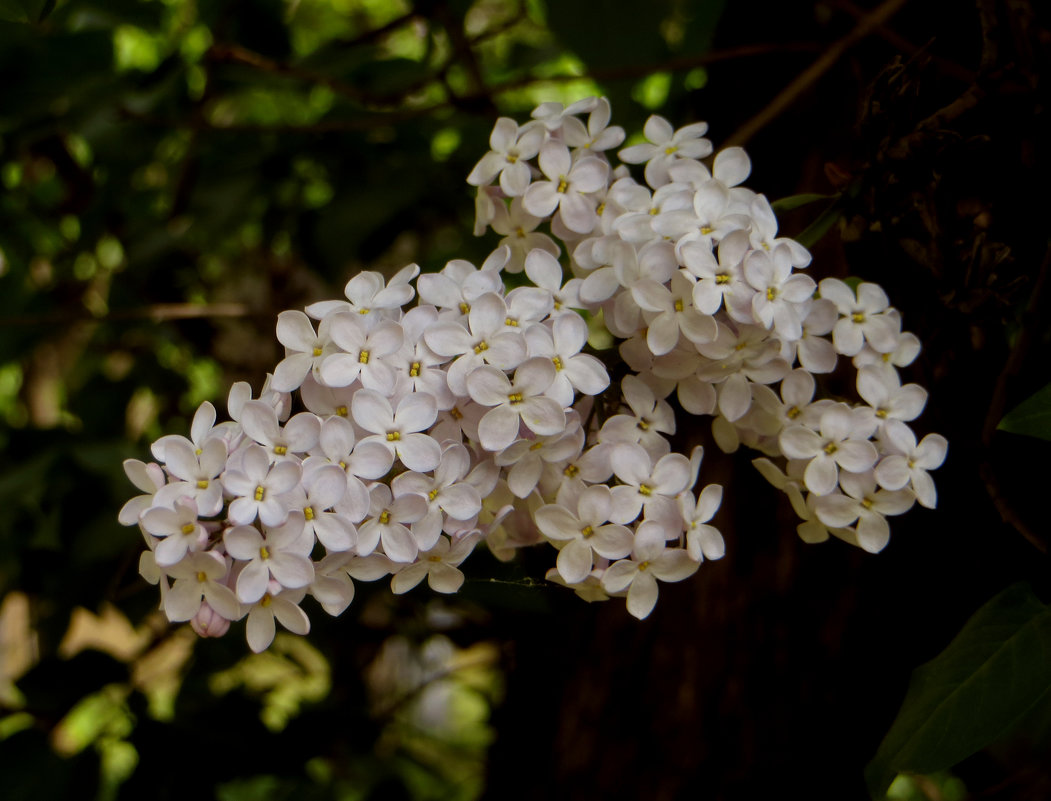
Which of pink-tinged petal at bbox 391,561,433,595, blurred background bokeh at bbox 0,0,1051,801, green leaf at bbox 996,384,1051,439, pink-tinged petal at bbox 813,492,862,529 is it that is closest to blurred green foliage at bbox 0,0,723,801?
blurred background bokeh at bbox 0,0,1051,801

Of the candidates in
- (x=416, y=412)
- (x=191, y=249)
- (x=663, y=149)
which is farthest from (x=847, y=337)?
(x=191, y=249)

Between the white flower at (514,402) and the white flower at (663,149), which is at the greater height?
the white flower at (663,149)

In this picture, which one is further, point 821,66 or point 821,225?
point 821,66

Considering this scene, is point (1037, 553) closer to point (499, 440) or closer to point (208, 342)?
point (499, 440)

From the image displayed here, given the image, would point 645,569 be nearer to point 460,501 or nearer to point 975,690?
point 460,501

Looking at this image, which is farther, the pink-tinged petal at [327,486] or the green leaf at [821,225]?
the green leaf at [821,225]

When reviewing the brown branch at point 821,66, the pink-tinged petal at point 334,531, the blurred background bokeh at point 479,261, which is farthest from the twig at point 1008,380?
the pink-tinged petal at point 334,531

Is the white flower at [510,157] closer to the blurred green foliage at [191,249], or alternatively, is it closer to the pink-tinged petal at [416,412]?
the pink-tinged petal at [416,412]
